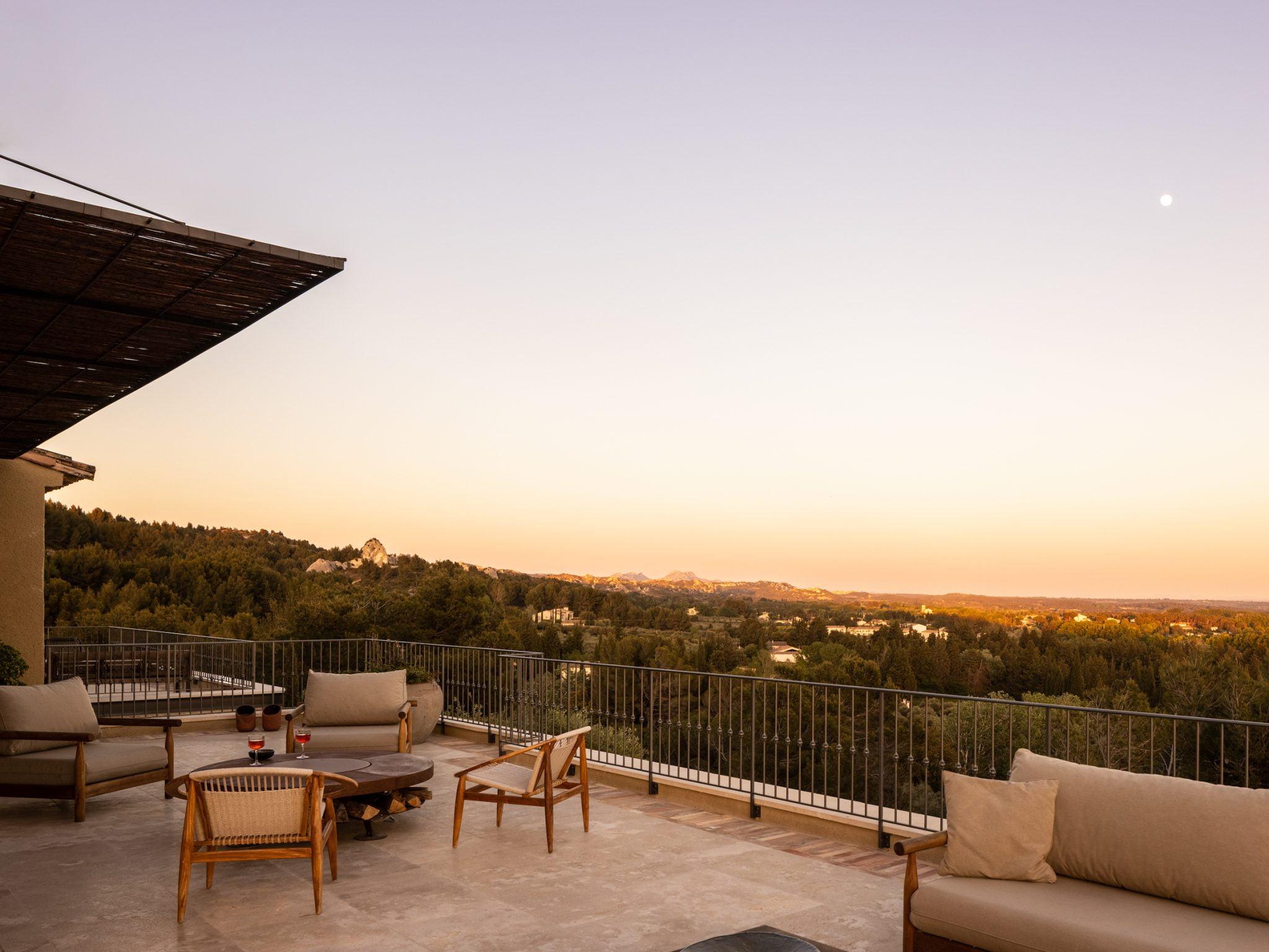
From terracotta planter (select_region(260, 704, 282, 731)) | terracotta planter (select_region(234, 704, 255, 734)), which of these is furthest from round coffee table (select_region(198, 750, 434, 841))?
terracotta planter (select_region(234, 704, 255, 734))

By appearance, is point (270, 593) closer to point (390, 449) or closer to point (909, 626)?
point (390, 449)

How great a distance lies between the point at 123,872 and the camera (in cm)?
494

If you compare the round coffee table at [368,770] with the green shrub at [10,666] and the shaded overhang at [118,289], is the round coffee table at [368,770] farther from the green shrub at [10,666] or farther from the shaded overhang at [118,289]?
the green shrub at [10,666]

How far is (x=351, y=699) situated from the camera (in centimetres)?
744

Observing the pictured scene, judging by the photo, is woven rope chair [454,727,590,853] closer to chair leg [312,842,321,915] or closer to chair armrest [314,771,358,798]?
chair armrest [314,771,358,798]

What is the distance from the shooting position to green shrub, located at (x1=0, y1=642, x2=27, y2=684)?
330 inches

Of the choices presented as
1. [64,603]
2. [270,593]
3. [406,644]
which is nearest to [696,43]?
[406,644]

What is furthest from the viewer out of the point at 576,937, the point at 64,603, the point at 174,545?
the point at 174,545

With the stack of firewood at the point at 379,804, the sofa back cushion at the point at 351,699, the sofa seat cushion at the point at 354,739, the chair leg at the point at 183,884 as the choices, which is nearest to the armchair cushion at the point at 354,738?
the sofa seat cushion at the point at 354,739

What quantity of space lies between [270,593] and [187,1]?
73.6ft

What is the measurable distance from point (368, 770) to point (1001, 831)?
388 cm

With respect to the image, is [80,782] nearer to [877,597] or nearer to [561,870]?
[561,870]

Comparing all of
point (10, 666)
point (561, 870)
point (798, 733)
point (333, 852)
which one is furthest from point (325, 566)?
point (561, 870)

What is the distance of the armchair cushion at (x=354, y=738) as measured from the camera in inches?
274
